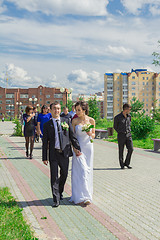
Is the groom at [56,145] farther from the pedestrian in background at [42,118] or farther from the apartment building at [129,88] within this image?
the apartment building at [129,88]

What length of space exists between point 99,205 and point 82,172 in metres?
0.66

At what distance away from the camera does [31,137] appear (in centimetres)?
1076

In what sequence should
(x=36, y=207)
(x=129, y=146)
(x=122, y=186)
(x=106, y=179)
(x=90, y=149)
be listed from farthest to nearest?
1. (x=129, y=146)
2. (x=106, y=179)
3. (x=122, y=186)
4. (x=90, y=149)
5. (x=36, y=207)

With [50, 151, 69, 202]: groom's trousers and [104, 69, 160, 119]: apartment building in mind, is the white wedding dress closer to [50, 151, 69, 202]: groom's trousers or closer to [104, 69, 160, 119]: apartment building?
[50, 151, 69, 202]: groom's trousers

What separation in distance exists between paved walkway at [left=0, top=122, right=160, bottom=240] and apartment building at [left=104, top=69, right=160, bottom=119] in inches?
4493

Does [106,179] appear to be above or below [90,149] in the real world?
below

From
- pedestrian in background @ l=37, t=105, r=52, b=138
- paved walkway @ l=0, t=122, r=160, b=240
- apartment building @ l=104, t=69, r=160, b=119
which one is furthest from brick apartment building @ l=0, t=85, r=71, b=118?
paved walkway @ l=0, t=122, r=160, b=240

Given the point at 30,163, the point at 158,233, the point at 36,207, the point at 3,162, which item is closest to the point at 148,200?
the point at 158,233

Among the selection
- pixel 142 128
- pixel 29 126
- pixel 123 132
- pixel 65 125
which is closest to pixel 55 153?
pixel 65 125

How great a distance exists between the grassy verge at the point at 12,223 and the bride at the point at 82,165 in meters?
1.11

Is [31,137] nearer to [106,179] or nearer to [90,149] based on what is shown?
[106,179]

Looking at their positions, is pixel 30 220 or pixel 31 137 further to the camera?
pixel 31 137

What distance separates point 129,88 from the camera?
121m

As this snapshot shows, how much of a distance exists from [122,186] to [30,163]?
153 inches
